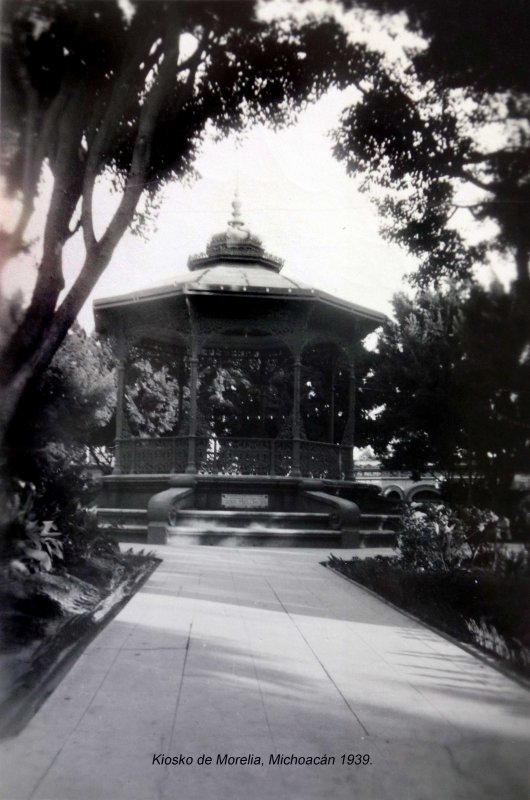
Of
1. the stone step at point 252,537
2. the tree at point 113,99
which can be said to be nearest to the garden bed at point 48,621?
the tree at point 113,99

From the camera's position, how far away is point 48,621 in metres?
5.14

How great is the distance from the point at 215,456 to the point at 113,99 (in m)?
11.2

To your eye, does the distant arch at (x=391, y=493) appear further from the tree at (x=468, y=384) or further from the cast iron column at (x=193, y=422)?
the tree at (x=468, y=384)

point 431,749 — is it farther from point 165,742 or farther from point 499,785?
point 165,742

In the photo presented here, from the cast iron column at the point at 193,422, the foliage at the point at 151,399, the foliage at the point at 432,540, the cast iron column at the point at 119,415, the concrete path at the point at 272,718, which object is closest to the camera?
the concrete path at the point at 272,718

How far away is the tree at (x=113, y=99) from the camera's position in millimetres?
3998

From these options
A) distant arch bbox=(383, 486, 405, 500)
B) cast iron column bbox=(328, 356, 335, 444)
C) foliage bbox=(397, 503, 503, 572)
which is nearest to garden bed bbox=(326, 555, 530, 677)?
foliage bbox=(397, 503, 503, 572)

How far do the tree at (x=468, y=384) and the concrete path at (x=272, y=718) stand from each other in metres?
1.13

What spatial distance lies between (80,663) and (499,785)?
2.54m

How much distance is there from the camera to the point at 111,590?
6.96 meters

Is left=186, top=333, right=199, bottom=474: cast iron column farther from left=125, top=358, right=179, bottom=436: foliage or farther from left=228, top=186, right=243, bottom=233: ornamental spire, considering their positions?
left=228, top=186, right=243, bottom=233: ornamental spire

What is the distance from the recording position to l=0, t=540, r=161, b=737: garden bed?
3520mm

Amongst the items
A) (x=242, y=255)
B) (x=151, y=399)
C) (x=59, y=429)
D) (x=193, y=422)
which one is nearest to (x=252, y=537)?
(x=193, y=422)

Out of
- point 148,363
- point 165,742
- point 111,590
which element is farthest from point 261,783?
point 148,363
